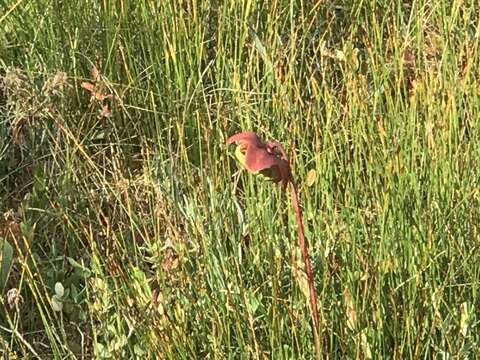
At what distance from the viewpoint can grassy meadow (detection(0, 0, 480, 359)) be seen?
1.44 metres

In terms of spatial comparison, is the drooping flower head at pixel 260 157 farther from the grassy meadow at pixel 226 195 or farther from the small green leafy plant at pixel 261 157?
the grassy meadow at pixel 226 195

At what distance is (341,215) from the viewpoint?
160 cm

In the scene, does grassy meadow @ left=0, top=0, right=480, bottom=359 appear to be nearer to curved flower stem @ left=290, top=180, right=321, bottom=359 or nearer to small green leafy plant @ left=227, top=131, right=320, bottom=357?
curved flower stem @ left=290, top=180, right=321, bottom=359

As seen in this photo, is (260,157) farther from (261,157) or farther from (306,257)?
(306,257)

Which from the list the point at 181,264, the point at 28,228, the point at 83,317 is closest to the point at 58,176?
the point at 28,228

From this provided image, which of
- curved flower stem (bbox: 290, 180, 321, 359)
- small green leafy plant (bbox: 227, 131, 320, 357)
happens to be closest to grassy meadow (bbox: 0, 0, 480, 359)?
curved flower stem (bbox: 290, 180, 321, 359)

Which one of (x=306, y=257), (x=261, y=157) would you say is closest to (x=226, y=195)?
(x=306, y=257)

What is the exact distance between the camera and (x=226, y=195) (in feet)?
5.50

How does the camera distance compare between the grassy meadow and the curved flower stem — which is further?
the grassy meadow

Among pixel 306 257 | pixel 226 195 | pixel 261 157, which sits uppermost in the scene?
pixel 261 157

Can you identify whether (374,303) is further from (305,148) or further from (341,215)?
(305,148)

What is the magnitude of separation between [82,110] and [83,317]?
0.70m

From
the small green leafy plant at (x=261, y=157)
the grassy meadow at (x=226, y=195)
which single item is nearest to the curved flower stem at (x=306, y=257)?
the small green leafy plant at (x=261, y=157)

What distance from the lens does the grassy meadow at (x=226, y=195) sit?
1438mm
